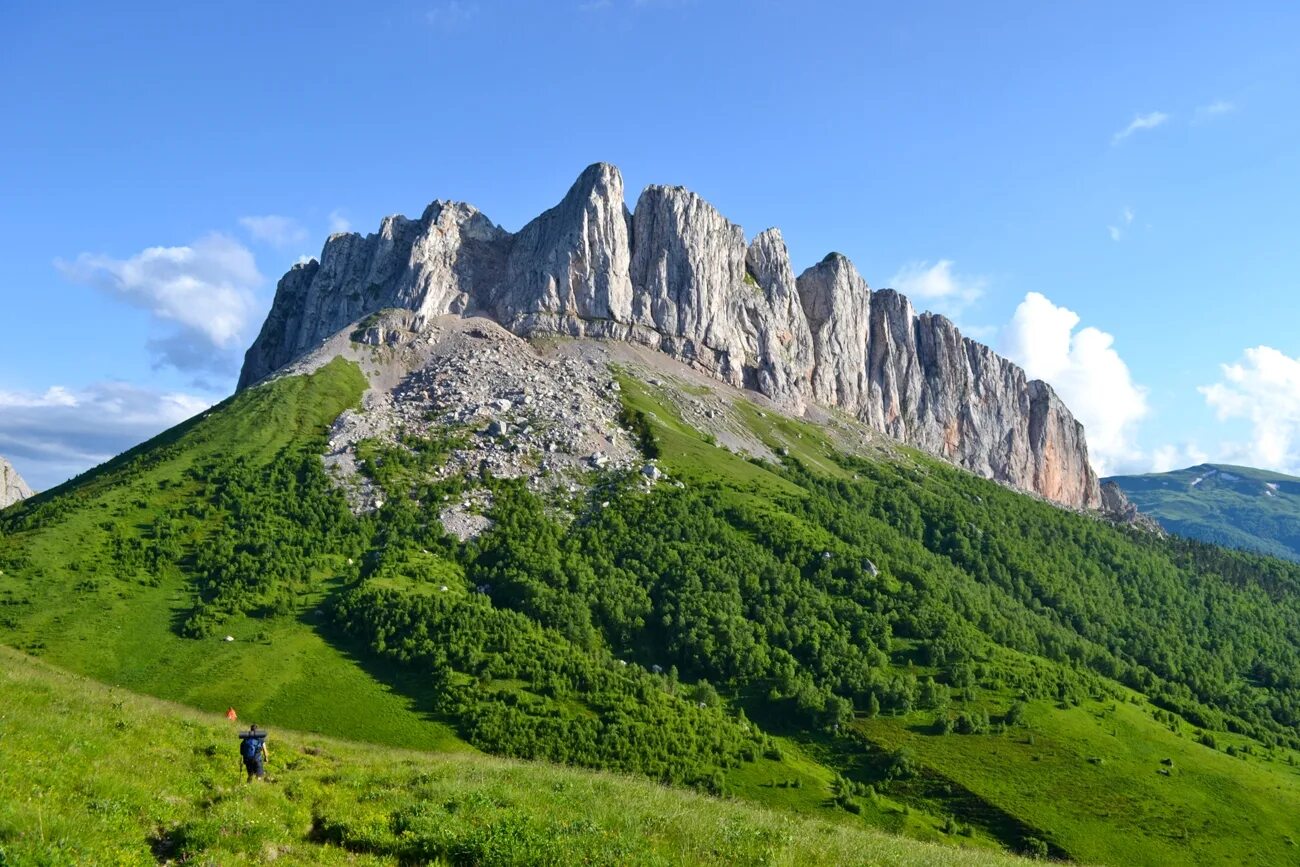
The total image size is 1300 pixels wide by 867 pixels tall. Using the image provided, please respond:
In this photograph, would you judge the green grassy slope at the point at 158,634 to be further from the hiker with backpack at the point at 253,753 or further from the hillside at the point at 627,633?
the hiker with backpack at the point at 253,753

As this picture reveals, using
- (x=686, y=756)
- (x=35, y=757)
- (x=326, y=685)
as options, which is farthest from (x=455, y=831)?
(x=326, y=685)

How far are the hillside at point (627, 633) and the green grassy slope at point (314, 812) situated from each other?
55770 millimetres

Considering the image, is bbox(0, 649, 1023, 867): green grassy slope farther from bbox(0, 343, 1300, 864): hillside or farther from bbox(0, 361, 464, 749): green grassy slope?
bbox(0, 361, 464, 749): green grassy slope

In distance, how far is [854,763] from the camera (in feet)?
343

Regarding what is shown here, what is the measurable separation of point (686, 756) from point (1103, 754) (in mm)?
62029

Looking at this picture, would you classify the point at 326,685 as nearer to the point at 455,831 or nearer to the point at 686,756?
the point at 686,756

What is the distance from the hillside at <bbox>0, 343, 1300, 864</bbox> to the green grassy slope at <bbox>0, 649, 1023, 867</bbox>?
55770 mm

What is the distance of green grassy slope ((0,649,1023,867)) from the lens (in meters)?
18.9

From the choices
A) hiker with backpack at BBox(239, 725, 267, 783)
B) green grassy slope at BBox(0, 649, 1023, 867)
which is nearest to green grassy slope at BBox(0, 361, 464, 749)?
green grassy slope at BBox(0, 649, 1023, 867)

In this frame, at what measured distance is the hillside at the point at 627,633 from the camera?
309 feet

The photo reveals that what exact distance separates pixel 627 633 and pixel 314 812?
4265 inches

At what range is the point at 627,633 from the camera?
428 feet

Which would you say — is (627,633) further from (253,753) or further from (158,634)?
(253,753)

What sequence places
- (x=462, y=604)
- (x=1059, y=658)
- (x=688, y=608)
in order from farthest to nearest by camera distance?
(x=1059, y=658)
(x=688, y=608)
(x=462, y=604)
